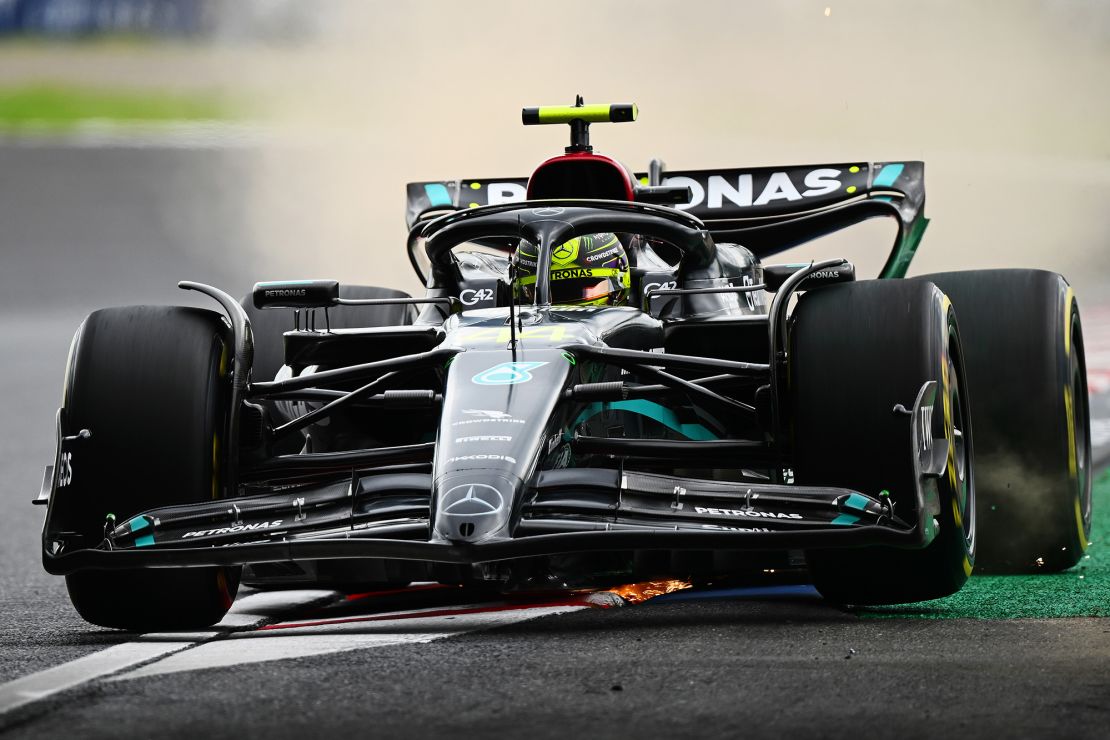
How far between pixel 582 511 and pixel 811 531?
0.62m

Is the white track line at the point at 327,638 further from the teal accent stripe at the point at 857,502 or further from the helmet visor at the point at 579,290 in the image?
the helmet visor at the point at 579,290

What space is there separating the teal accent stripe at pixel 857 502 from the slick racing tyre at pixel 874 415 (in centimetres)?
14

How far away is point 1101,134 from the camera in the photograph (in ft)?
59.0

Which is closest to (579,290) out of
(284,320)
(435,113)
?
(284,320)

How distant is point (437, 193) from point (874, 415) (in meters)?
4.11

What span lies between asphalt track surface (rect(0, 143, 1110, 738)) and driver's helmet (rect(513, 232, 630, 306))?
1.20 meters

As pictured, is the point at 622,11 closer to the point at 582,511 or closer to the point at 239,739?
the point at 582,511

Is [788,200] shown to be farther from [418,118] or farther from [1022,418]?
[418,118]

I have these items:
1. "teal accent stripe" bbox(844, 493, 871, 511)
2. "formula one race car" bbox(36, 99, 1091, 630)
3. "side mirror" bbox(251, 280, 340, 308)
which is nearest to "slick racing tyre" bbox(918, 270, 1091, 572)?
"formula one race car" bbox(36, 99, 1091, 630)

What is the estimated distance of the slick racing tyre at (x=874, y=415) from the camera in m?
4.78

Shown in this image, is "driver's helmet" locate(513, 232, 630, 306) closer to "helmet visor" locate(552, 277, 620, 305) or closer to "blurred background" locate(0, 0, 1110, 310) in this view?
"helmet visor" locate(552, 277, 620, 305)

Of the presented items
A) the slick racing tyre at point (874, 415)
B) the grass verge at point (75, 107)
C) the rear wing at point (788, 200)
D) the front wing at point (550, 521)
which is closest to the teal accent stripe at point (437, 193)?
the rear wing at point (788, 200)

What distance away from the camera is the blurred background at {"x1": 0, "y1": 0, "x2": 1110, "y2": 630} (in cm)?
1725

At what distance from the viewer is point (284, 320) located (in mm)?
7305
